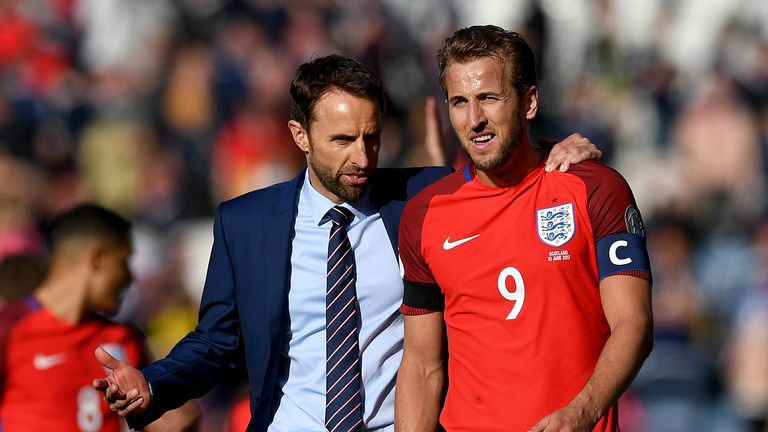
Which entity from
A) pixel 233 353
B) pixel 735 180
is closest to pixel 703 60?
pixel 735 180

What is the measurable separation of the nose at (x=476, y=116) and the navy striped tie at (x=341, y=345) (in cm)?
→ 87

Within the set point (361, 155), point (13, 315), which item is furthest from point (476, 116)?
point (13, 315)

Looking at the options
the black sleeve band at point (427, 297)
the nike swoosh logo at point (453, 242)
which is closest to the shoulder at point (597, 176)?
the nike swoosh logo at point (453, 242)

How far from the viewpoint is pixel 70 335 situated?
627cm

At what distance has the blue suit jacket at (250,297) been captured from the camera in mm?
4723

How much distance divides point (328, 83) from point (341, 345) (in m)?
1.00

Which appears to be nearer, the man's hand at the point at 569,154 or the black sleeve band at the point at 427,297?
the man's hand at the point at 569,154

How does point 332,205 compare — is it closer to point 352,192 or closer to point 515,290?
point 352,192

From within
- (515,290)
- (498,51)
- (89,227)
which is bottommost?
(89,227)

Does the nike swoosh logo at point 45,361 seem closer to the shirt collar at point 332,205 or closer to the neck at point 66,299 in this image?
the neck at point 66,299

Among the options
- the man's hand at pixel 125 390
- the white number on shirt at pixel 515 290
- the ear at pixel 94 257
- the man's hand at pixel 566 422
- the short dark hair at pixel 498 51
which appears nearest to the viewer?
the man's hand at pixel 566 422

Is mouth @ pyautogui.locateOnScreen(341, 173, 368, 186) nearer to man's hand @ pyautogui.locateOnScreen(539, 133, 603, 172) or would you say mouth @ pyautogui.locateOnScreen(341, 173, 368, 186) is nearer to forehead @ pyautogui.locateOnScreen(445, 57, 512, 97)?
forehead @ pyautogui.locateOnScreen(445, 57, 512, 97)

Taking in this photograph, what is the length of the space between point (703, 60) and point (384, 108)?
21.5 feet

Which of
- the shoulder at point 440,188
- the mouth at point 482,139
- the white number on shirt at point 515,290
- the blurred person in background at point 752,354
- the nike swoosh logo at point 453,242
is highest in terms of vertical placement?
the mouth at point 482,139
